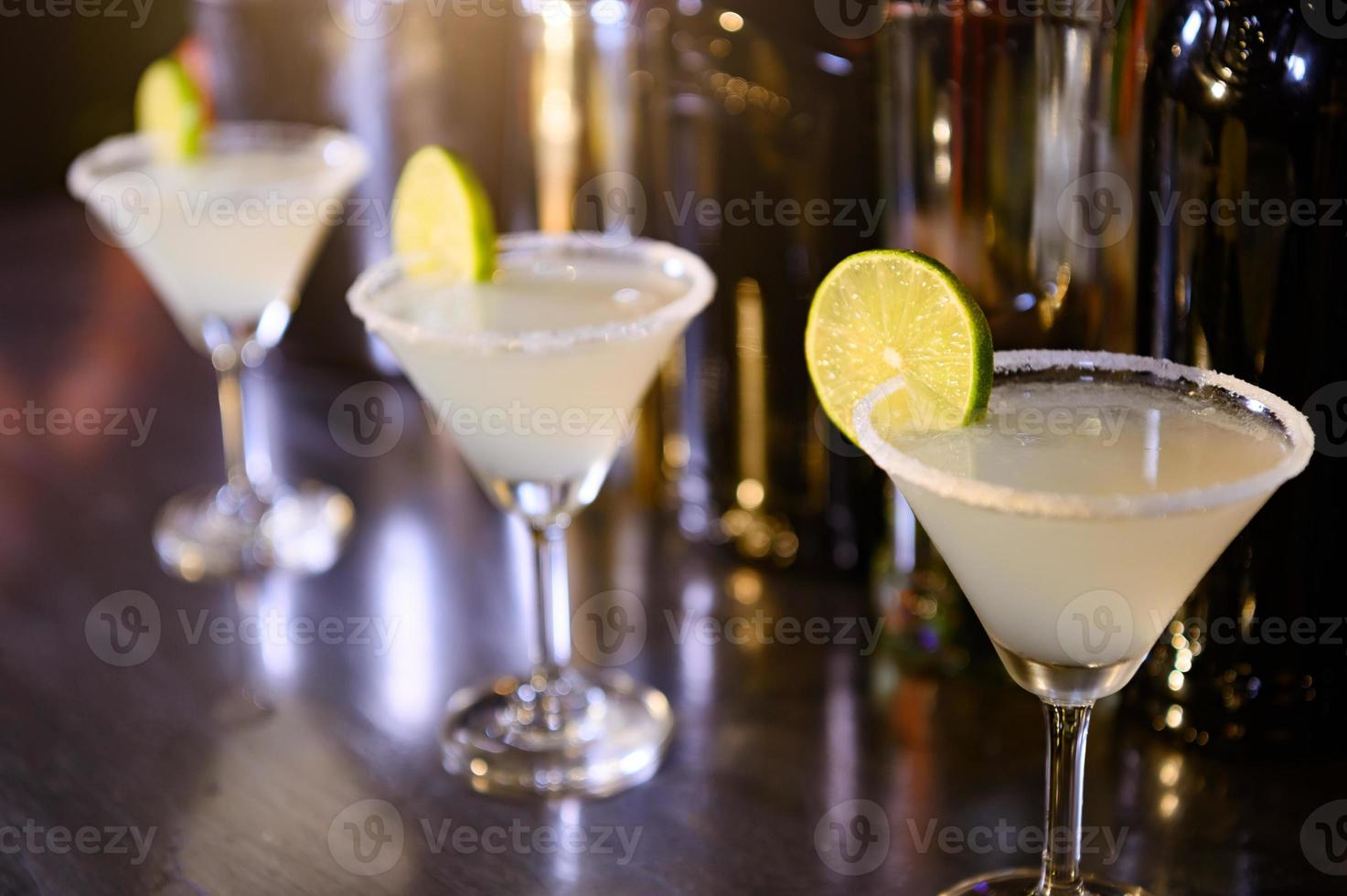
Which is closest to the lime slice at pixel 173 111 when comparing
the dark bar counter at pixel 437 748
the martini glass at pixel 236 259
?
the martini glass at pixel 236 259

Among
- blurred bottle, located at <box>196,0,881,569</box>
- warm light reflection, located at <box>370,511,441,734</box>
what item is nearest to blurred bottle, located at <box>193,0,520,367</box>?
blurred bottle, located at <box>196,0,881,569</box>

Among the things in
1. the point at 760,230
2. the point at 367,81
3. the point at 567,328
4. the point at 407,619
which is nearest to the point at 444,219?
the point at 567,328

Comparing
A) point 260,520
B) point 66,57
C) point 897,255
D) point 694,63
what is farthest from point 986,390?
point 66,57

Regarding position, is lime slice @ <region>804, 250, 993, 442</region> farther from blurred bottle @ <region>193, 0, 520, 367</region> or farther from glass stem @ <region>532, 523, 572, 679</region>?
blurred bottle @ <region>193, 0, 520, 367</region>

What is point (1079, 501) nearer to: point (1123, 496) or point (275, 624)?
point (1123, 496)

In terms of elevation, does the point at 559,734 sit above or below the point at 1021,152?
below

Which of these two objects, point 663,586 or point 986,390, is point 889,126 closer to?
point 986,390
